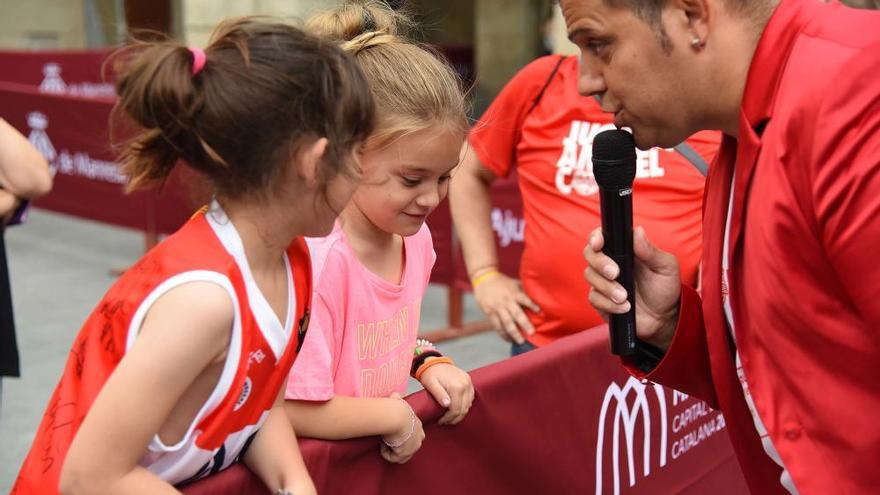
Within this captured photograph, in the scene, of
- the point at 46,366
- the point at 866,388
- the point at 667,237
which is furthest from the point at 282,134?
the point at 46,366

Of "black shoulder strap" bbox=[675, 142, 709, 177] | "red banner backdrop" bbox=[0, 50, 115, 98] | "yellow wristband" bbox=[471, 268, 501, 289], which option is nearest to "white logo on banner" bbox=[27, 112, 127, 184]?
"red banner backdrop" bbox=[0, 50, 115, 98]

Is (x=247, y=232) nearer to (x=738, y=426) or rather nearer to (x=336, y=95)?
(x=336, y=95)

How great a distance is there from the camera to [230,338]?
158 centimetres

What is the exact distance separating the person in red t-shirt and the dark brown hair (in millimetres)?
1168

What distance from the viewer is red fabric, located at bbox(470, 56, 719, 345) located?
3004 mm

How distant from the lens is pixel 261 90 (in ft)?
5.35

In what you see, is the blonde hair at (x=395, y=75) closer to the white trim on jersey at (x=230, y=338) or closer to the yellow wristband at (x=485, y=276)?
the white trim on jersey at (x=230, y=338)

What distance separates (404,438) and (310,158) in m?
0.70

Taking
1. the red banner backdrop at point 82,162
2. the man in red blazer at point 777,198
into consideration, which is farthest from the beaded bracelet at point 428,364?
the red banner backdrop at point 82,162

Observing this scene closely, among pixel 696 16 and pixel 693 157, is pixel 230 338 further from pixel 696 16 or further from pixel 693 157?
pixel 693 157

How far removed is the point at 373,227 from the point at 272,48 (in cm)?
68

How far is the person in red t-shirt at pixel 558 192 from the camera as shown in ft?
9.87

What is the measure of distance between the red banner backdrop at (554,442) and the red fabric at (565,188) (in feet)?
1.18

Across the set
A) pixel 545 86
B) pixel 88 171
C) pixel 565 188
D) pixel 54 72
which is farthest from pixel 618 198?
pixel 54 72
